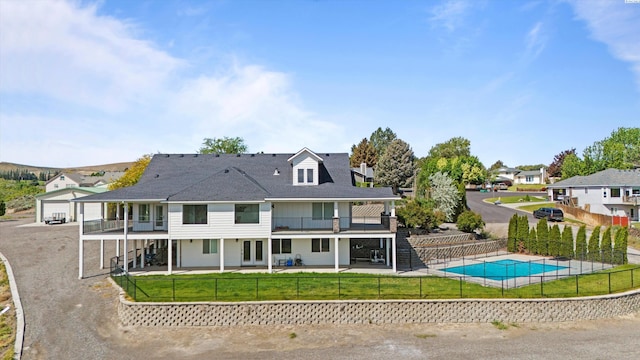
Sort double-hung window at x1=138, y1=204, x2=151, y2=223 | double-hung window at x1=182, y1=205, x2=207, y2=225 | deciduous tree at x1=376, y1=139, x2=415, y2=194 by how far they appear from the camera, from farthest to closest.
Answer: deciduous tree at x1=376, y1=139, x2=415, y2=194 < double-hung window at x1=138, y1=204, x2=151, y2=223 < double-hung window at x1=182, y1=205, x2=207, y2=225

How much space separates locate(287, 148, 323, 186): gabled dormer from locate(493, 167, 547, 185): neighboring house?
3492 inches

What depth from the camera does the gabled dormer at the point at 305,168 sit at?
30797 mm

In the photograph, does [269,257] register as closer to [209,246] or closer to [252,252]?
[252,252]

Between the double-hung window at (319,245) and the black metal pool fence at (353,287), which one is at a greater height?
the double-hung window at (319,245)

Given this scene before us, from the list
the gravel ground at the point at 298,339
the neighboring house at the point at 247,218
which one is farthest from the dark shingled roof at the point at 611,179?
the neighboring house at the point at 247,218

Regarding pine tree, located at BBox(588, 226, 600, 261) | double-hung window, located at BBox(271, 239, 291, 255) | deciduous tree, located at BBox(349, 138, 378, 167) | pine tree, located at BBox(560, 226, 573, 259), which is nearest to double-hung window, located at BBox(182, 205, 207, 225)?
double-hung window, located at BBox(271, 239, 291, 255)

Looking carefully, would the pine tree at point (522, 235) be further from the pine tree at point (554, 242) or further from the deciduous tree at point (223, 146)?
the deciduous tree at point (223, 146)

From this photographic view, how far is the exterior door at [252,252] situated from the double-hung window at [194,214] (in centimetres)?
323

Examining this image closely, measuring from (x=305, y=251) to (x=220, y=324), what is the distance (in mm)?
10057

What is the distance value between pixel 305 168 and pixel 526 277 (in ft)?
51.4

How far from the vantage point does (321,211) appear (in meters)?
29.7

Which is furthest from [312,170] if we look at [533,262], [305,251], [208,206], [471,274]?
[533,262]

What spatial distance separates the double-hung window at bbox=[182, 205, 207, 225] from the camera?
27203 millimetres

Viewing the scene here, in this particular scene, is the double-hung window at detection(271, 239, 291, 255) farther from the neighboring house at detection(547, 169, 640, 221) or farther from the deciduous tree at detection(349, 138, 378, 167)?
the deciduous tree at detection(349, 138, 378, 167)
